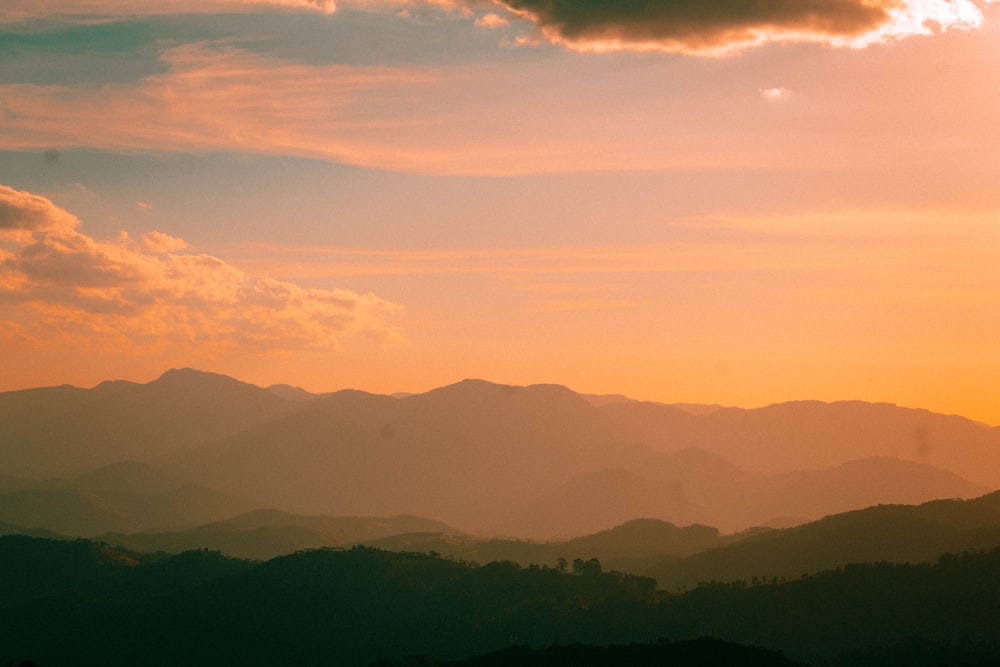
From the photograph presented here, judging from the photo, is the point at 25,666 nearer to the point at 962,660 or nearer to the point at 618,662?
the point at 618,662

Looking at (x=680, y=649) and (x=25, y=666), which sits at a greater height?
(x=25, y=666)

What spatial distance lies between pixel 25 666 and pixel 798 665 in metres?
136

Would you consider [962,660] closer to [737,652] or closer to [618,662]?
[737,652]

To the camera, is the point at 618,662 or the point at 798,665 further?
the point at 618,662

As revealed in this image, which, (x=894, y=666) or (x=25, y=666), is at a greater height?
(x=25, y=666)

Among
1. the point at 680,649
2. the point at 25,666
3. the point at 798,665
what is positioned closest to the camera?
the point at 25,666

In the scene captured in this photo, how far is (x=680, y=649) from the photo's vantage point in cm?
19788

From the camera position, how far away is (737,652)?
192m

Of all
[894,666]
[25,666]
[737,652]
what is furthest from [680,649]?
[25,666]

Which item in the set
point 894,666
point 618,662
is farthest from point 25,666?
point 894,666

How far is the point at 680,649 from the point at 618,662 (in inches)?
471

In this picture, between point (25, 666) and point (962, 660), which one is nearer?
point (25, 666)

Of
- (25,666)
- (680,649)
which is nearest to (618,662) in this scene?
(680,649)

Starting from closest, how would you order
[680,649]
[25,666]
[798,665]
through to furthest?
[25,666], [798,665], [680,649]
